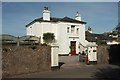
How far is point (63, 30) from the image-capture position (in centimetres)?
3450

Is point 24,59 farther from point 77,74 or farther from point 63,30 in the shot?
point 63,30

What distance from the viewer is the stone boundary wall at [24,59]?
48.3ft

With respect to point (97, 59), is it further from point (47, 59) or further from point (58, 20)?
point (58, 20)

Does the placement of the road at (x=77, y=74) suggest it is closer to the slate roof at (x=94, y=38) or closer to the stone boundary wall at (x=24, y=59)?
the stone boundary wall at (x=24, y=59)

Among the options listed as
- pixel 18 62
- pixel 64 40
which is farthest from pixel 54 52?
pixel 64 40

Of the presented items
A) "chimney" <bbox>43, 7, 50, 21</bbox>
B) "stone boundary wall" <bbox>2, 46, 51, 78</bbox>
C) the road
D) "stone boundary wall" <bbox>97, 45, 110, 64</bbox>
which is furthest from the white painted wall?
the road

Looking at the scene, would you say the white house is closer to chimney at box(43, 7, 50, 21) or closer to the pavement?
chimney at box(43, 7, 50, 21)

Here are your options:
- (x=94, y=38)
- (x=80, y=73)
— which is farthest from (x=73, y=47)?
(x=80, y=73)

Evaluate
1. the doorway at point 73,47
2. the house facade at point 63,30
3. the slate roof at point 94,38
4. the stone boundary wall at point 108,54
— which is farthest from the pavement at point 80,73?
the slate roof at point 94,38

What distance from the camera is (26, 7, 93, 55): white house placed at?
34312 mm

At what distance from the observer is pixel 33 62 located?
1630cm

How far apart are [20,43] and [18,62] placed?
238 cm

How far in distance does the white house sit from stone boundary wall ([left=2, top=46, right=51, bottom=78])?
16994mm

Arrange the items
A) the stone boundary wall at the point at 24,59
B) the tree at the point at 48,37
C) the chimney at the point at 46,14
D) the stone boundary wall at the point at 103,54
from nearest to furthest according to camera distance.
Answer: the stone boundary wall at the point at 24,59, the stone boundary wall at the point at 103,54, the tree at the point at 48,37, the chimney at the point at 46,14
